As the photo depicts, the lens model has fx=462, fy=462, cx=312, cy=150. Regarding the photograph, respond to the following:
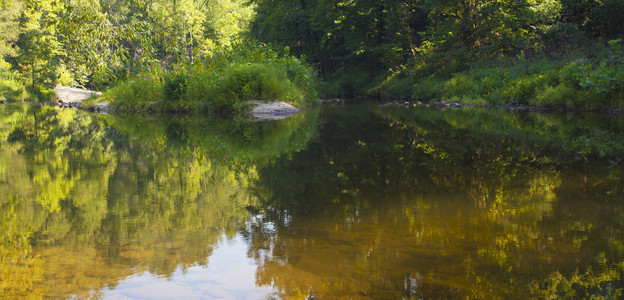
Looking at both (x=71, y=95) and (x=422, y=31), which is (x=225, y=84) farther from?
(x=71, y=95)

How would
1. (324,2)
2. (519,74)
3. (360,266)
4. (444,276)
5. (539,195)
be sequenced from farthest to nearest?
(324,2)
(519,74)
(539,195)
(360,266)
(444,276)

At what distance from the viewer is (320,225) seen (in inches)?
119

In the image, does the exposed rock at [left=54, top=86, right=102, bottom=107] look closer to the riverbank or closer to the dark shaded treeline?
the dark shaded treeline

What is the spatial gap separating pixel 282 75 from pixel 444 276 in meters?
14.5

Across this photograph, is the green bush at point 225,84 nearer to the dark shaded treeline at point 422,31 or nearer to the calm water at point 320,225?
the dark shaded treeline at point 422,31

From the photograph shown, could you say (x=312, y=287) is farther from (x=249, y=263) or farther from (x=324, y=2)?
(x=324, y=2)

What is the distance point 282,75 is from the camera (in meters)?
16.2

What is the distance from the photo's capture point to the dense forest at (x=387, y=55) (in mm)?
7488

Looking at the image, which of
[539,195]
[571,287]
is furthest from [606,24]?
[571,287]

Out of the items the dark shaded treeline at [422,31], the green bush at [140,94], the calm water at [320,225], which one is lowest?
the calm water at [320,225]

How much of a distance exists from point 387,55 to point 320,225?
24832mm

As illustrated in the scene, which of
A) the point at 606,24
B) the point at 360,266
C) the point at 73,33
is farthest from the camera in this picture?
the point at 606,24

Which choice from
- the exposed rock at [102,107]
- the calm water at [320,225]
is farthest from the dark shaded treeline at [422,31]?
the calm water at [320,225]

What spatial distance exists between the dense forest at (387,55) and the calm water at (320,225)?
2.41 metres
